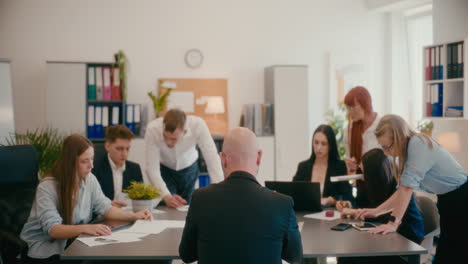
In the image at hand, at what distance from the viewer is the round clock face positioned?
6.59m

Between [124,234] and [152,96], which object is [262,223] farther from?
[152,96]

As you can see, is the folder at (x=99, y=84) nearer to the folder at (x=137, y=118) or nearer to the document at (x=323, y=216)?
the folder at (x=137, y=118)

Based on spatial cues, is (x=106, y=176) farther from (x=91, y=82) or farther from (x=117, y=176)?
(x=91, y=82)

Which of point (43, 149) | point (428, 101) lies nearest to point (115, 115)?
point (43, 149)

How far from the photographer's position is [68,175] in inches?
115

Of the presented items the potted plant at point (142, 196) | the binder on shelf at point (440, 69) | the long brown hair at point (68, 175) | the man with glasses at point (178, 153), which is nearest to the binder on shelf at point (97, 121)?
the man with glasses at point (178, 153)

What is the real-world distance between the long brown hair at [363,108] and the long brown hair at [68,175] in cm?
228

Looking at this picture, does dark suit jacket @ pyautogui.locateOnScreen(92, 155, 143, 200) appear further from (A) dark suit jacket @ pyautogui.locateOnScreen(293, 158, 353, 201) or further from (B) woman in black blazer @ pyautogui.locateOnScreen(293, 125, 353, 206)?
(A) dark suit jacket @ pyautogui.locateOnScreen(293, 158, 353, 201)

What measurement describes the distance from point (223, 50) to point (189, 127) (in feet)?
8.11

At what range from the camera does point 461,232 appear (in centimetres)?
298

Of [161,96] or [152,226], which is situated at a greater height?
[161,96]

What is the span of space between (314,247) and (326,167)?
1.44 metres

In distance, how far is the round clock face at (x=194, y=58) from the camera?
6.59 meters

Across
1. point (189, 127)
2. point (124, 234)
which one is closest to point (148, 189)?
point (124, 234)
